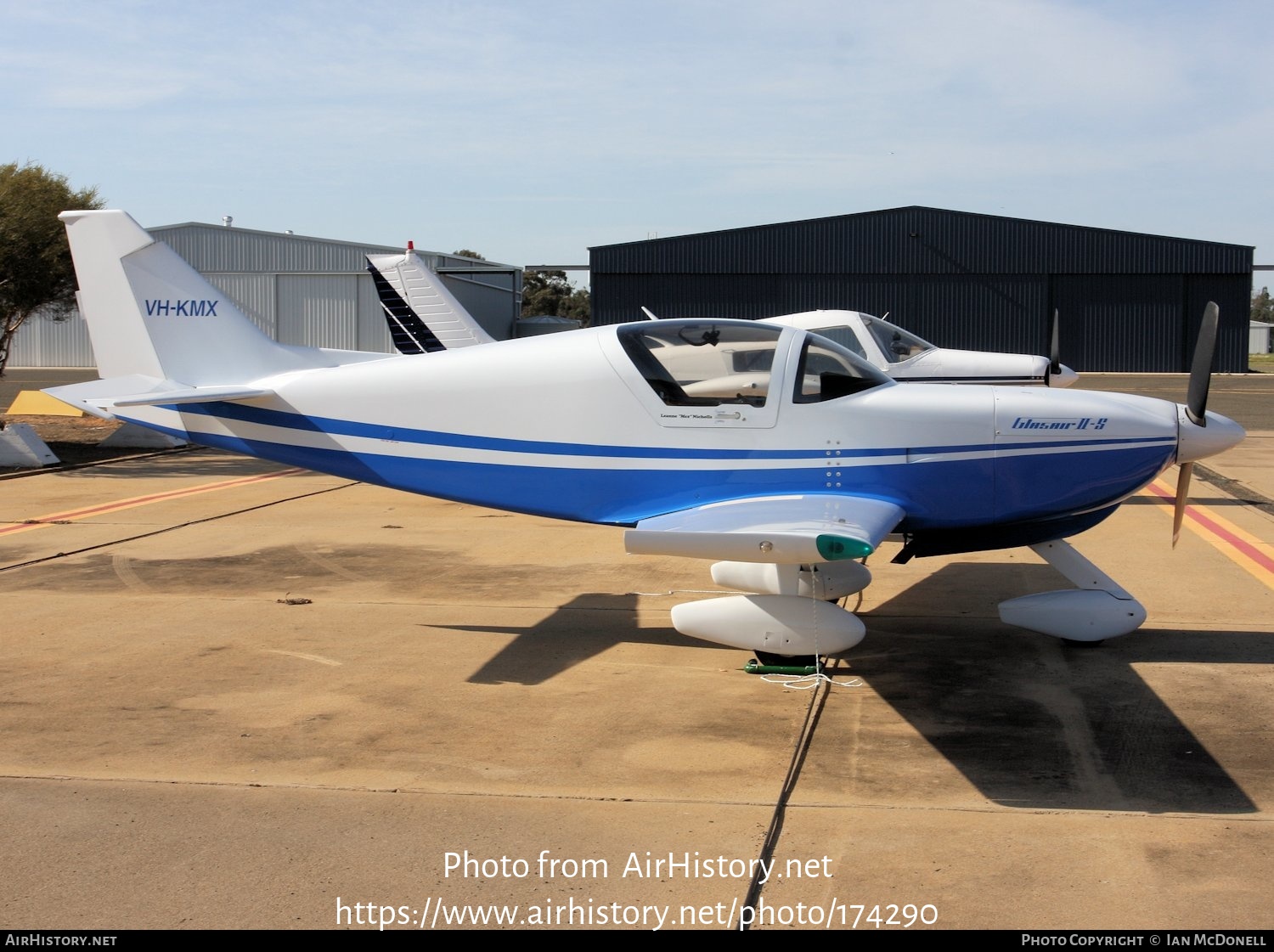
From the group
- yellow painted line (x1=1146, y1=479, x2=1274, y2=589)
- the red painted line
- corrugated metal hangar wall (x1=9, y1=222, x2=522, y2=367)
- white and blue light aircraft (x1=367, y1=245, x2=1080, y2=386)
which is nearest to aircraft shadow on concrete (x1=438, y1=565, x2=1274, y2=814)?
yellow painted line (x1=1146, y1=479, x2=1274, y2=589)

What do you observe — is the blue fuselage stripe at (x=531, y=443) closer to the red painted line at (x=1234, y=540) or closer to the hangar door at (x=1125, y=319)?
the red painted line at (x=1234, y=540)

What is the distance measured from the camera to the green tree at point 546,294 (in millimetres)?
94938

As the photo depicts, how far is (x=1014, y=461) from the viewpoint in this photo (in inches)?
284

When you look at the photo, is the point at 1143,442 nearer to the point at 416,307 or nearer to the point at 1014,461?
the point at 1014,461

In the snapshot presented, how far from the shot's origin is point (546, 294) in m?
95.7

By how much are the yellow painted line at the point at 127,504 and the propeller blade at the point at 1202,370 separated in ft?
35.8

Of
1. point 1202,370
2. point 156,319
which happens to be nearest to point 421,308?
point 156,319

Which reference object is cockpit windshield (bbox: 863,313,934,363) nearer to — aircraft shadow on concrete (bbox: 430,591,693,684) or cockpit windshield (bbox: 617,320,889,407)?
aircraft shadow on concrete (bbox: 430,591,693,684)

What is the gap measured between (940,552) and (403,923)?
15.7 feet

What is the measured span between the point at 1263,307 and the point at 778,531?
613 ft

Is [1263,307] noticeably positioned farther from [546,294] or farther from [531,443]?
[531,443]

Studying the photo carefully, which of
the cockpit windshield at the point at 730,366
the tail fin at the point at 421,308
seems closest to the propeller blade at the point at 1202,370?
the cockpit windshield at the point at 730,366

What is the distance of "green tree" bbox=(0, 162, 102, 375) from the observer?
18.9 metres

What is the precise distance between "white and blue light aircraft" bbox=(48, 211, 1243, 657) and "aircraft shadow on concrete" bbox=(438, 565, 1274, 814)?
37 cm
